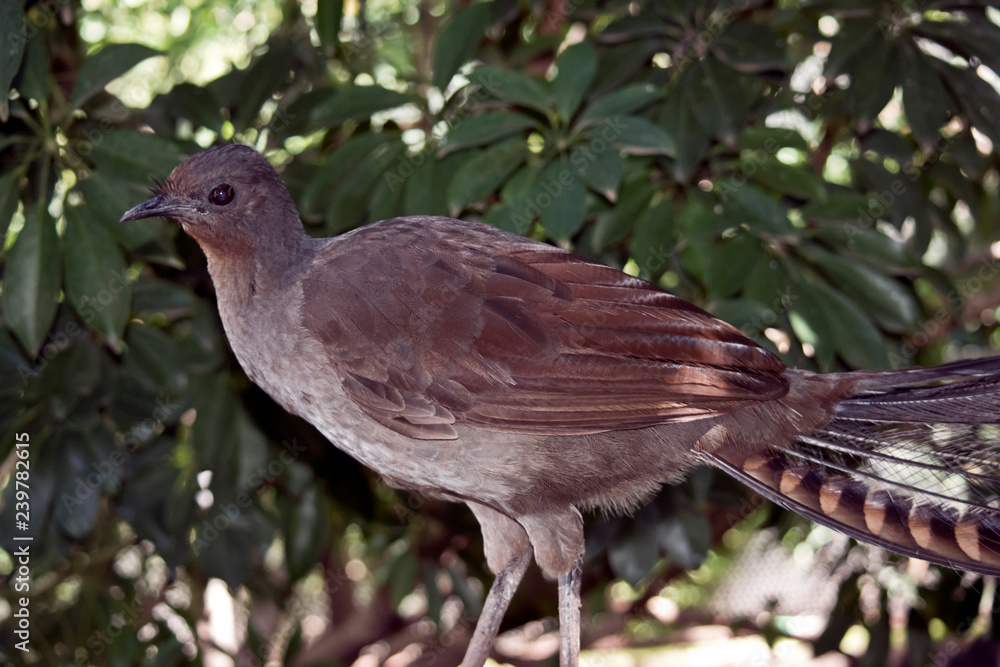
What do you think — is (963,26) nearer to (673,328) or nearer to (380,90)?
(673,328)

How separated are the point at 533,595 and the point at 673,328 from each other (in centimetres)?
205

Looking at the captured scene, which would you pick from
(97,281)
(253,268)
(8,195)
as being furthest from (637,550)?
(8,195)

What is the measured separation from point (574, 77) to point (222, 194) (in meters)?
0.87

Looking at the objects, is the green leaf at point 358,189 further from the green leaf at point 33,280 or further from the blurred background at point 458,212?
the green leaf at point 33,280

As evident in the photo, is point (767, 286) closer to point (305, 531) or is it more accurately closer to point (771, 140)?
point (771, 140)

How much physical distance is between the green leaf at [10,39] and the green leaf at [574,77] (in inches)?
46.2

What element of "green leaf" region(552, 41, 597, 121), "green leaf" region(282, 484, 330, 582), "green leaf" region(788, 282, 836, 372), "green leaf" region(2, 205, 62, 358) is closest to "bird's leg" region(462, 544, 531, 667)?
"green leaf" region(788, 282, 836, 372)

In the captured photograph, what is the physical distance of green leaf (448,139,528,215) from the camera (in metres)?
2.07

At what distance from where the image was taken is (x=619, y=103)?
2.10m

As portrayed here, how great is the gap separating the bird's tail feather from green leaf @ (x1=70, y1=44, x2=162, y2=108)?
5.32ft

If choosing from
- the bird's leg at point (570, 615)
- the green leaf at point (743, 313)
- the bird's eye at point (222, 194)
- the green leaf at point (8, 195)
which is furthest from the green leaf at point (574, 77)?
the green leaf at point (8, 195)

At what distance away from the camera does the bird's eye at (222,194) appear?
1.79 meters

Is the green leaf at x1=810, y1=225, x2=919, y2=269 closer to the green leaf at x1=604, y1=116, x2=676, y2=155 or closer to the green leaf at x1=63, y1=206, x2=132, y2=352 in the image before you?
the green leaf at x1=604, y1=116, x2=676, y2=155

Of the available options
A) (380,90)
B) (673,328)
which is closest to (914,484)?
(673,328)
